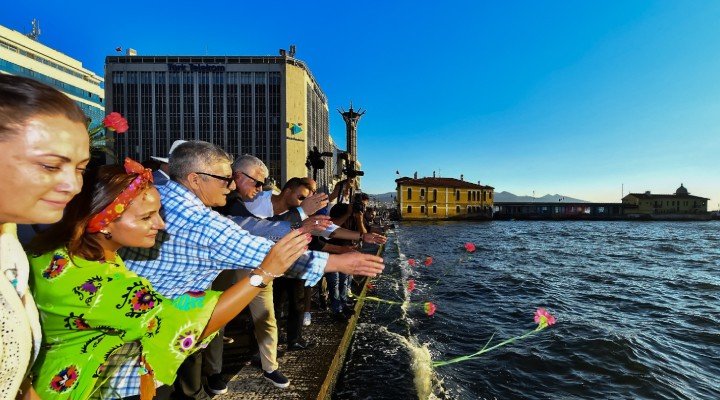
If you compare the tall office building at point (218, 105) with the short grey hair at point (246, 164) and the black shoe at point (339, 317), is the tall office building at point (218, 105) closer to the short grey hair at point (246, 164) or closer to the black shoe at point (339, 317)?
the black shoe at point (339, 317)

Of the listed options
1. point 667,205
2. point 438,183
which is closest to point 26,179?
point 438,183

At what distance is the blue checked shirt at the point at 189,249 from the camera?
186cm

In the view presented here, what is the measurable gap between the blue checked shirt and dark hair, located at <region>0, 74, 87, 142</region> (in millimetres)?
973

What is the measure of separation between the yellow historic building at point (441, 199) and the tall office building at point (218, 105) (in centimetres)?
2073

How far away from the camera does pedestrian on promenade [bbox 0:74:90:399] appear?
952 millimetres

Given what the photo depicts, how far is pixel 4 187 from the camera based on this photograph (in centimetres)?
97

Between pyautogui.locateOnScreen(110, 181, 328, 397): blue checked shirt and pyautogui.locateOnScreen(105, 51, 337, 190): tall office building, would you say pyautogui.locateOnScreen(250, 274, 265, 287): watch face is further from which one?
pyautogui.locateOnScreen(105, 51, 337, 190): tall office building

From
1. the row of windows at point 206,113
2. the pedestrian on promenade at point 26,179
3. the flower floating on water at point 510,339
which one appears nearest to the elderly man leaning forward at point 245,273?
the pedestrian on promenade at point 26,179

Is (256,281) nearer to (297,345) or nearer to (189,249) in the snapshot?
(189,249)

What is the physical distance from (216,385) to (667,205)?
114m

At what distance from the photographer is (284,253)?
1.64 m

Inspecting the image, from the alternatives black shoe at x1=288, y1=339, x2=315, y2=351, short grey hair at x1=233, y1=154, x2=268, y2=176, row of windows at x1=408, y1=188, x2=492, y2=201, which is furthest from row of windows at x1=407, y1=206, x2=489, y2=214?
short grey hair at x1=233, y1=154, x2=268, y2=176

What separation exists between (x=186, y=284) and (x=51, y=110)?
132 cm

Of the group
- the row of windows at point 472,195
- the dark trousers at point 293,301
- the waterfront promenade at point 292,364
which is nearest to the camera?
the waterfront promenade at point 292,364
